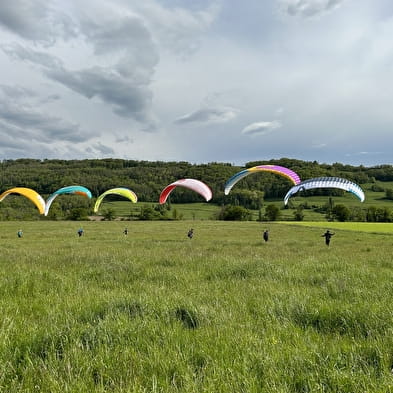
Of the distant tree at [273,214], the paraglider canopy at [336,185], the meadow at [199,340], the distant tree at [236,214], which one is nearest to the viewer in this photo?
the meadow at [199,340]

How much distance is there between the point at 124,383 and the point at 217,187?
123532 millimetres

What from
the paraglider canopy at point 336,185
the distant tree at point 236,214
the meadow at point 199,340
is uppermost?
the paraglider canopy at point 336,185

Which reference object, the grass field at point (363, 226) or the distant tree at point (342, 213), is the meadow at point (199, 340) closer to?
the grass field at point (363, 226)

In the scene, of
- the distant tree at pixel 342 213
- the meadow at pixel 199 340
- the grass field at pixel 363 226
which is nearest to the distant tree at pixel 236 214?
the distant tree at pixel 342 213

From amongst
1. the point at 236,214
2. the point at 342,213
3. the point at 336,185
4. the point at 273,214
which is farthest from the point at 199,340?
the point at 342,213

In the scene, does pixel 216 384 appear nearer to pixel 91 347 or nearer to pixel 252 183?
pixel 91 347

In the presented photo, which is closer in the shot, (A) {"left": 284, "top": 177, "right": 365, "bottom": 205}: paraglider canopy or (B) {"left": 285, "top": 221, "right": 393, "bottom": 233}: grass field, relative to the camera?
(A) {"left": 284, "top": 177, "right": 365, "bottom": 205}: paraglider canopy

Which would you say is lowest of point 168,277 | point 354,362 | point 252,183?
point 168,277

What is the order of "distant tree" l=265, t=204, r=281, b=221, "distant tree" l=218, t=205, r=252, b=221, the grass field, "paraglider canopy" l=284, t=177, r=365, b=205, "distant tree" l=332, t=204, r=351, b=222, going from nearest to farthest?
"paraglider canopy" l=284, t=177, r=365, b=205 < the grass field < "distant tree" l=332, t=204, r=351, b=222 < "distant tree" l=265, t=204, r=281, b=221 < "distant tree" l=218, t=205, r=252, b=221

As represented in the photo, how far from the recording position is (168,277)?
6930 mm

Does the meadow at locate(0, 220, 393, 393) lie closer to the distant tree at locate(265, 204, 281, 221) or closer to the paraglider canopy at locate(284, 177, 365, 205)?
the paraglider canopy at locate(284, 177, 365, 205)

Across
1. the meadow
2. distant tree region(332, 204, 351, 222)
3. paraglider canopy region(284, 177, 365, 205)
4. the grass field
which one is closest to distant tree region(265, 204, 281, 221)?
distant tree region(332, 204, 351, 222)

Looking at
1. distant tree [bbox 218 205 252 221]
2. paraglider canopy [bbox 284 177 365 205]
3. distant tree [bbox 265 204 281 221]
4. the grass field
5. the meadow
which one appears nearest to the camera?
the meadow

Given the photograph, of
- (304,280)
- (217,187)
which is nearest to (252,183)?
(217,187)
